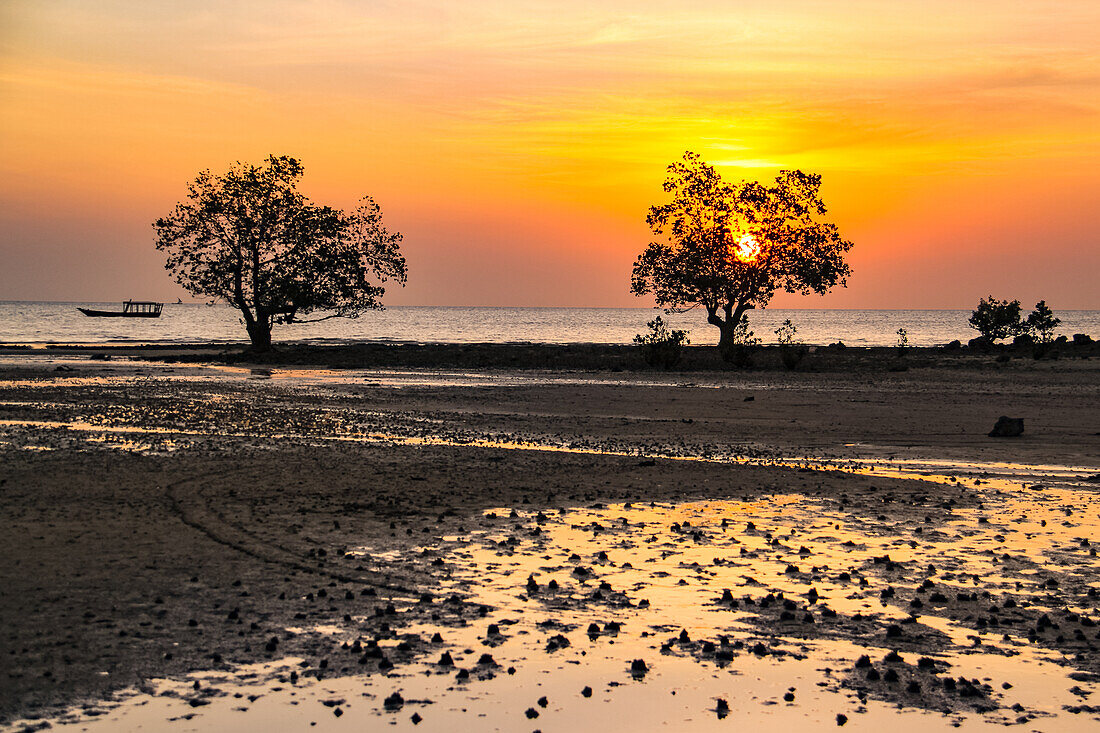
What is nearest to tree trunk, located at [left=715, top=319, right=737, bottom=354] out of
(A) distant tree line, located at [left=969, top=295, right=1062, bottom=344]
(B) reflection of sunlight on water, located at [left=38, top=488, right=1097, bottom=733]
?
(A) distant tree line, located at [left=969, top=295, right=1062, bottom=344]

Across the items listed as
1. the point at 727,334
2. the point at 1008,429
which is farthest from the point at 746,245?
the point at 1008,429

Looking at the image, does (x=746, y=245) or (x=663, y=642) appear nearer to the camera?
(x=663, y=642)

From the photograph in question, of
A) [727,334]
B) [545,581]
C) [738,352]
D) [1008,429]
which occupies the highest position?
[727,334]

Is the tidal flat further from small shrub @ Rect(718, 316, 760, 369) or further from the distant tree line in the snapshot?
the distant tree line

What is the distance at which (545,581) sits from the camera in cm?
1066

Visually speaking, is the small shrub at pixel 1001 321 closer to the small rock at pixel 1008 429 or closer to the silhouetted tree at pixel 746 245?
the silhouetted tree at pixel 746 245

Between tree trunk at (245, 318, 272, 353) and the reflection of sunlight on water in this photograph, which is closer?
the reflection of sunlight on water

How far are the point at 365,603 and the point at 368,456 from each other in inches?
429

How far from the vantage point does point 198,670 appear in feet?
26.0

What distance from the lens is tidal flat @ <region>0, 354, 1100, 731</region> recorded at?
733cm

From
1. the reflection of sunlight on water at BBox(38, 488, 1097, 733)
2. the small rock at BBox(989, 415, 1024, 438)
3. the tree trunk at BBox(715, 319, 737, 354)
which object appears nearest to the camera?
the reflection of sunlight on water at BBox(38, 488, 1097, 733)

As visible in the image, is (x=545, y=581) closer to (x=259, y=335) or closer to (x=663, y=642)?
(x=663, y=642)

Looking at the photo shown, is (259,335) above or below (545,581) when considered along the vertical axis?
above

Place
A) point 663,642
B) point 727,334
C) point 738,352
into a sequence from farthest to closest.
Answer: point 727,334, point 738,352, point 663,642
